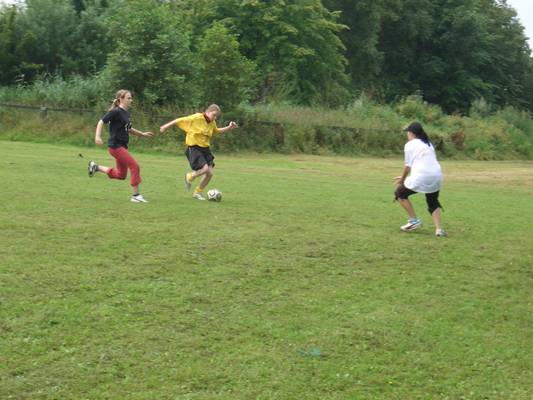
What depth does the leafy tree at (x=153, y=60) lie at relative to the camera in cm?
3162

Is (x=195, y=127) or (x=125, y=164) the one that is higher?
(x=195, y=127)

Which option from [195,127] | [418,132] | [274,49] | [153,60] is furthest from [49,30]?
[418,132]

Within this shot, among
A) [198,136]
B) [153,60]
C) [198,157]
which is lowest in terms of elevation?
[198,157]

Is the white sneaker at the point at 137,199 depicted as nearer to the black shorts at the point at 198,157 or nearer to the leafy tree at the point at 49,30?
the black shorts at the point at 198,157

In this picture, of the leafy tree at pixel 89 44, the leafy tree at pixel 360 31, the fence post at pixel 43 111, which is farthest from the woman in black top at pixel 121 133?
the leafy tree at pixel 360 31

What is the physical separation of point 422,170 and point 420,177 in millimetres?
111

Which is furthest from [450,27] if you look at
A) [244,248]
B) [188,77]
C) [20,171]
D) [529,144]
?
[244,248]

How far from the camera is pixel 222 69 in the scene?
3238 centimetres

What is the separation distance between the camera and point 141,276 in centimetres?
707

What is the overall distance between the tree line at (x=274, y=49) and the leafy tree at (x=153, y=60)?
5cm

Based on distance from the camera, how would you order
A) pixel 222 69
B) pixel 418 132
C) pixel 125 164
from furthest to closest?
pixel 222 69
pixel 125 164
pixel 418 132

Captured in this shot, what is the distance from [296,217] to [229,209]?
3.80 feet

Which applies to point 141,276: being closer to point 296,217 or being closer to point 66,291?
point 66,291

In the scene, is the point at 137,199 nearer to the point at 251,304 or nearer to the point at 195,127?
the point at 195,127
